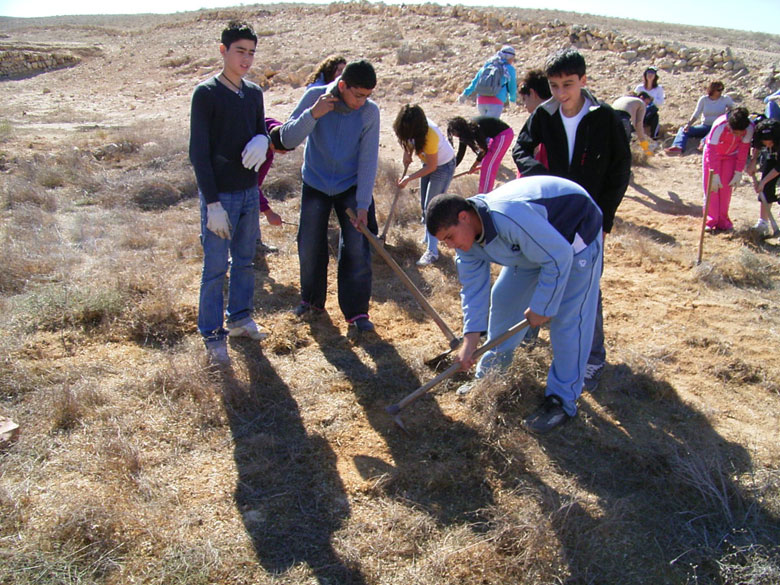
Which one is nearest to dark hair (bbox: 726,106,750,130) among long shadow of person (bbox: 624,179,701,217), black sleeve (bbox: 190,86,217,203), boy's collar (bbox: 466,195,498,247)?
long shadow of person (bbox: 624,179,701,217)

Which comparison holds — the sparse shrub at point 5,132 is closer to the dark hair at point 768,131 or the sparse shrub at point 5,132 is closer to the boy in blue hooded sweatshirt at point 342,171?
the boy in blue hooded sweatshirt at point 342,171

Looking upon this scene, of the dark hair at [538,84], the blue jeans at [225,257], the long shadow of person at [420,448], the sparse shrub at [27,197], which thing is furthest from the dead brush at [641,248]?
the sparse shrub at [27,197]

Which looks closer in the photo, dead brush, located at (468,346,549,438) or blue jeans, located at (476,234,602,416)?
blue jeans, located at (476,234,602,416)

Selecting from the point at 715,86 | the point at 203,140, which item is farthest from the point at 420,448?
the point at 715,86

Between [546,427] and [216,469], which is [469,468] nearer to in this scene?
[546,427]

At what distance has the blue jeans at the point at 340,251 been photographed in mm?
3988

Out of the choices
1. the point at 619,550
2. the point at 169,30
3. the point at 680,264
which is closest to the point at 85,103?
the point at 169,30

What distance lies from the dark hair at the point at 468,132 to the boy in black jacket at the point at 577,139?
1864 mm

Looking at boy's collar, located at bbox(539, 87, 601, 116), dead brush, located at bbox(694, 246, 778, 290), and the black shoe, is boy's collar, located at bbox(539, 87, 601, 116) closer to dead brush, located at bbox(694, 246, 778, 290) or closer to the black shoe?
dead brush, located at bbox(694, 246, 778, 290)

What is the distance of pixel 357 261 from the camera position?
13.5 feet

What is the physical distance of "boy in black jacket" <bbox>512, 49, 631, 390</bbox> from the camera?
301cm

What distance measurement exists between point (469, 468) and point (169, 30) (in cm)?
3659

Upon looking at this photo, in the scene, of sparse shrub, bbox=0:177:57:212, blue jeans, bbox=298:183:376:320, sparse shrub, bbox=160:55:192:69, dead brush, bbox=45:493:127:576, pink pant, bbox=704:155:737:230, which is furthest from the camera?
sparse shrub, bbox=160:55:192:69

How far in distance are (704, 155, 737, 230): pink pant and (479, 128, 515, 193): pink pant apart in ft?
8.32
